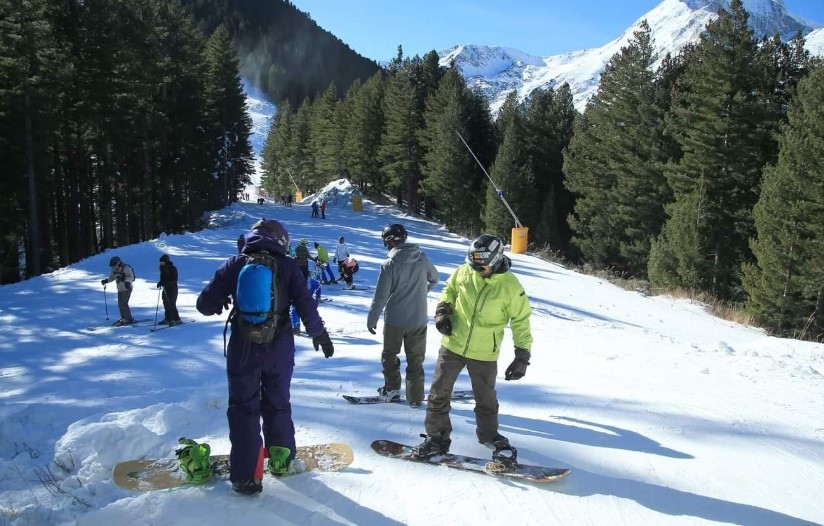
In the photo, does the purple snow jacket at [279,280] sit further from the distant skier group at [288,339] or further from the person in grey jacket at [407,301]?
the person in grey jacket at [407,301]

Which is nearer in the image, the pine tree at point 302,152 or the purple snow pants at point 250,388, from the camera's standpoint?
the purple snow pants at point 250,388

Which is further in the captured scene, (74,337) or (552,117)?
(552,117)

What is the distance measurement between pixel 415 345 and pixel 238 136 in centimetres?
5015

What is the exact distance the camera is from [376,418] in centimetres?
533

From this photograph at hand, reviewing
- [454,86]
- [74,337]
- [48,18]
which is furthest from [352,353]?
[454,86]

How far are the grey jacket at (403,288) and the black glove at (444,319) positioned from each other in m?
1.37

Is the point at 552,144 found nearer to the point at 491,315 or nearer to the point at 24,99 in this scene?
the point at 24,99

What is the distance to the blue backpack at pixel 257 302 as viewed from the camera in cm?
352

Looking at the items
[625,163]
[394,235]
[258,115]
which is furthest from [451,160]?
[258,115]

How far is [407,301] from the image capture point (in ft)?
18.5

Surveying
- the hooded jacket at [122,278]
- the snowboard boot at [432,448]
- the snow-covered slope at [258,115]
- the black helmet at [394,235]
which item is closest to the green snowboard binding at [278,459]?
the snowboard boot at [432,448]

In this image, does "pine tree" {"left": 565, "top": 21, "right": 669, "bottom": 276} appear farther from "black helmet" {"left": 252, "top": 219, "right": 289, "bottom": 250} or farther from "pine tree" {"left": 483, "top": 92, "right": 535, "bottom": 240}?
"black helmet" {"left": 252, "top": 219, "right": 289, "bottom": 250}

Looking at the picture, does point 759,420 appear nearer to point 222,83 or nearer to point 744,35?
point 744,35

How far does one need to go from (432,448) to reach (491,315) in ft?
4.01
